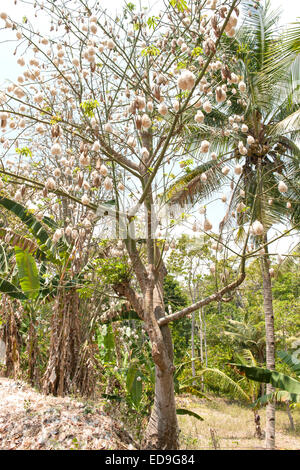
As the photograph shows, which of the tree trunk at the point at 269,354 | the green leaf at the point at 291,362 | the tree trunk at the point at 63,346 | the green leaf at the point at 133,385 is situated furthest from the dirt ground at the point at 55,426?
the tree trunk at the point at 269,354

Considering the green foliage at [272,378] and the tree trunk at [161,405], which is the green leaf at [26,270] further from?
the green foliage at [272,378]

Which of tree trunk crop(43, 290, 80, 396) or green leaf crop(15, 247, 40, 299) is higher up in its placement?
green leaf crop(15, 247, 40, 299)

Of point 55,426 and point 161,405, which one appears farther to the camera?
point 161,405

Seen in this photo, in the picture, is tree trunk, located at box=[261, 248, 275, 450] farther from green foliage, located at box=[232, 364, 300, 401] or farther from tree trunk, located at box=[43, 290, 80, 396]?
tree trunk, located at box=[43, 290, 80, 396]

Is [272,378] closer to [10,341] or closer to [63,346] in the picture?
[63,346]

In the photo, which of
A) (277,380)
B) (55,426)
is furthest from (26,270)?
(277,380)

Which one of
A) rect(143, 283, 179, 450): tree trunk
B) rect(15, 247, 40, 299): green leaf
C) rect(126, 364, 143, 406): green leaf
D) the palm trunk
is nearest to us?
rect(143, 283, 179, 450): tree trunk

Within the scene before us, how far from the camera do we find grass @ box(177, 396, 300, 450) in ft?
28.1

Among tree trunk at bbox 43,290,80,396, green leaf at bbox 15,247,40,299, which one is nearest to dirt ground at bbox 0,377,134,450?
tree trunk at bbox 43,290,80,396

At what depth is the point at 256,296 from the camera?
56.9ft

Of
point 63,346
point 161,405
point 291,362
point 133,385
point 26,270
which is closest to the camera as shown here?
point 161,405

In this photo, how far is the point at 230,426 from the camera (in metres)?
11.3
